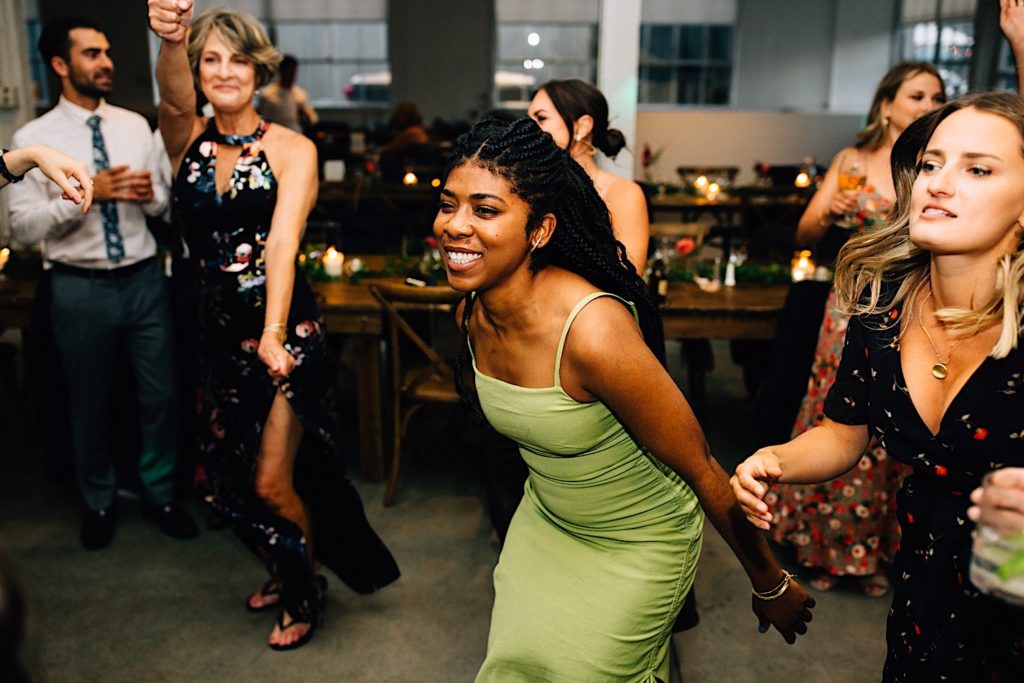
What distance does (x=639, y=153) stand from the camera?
35.7ft

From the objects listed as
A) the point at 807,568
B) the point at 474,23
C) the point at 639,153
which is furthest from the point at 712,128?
the point at 807,568

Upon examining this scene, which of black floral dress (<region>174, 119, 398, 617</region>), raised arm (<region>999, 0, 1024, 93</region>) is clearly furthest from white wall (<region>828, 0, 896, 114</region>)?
black floral dress (<region>174, 119, 398, 617</region>)

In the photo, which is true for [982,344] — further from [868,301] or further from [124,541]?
[124,541]

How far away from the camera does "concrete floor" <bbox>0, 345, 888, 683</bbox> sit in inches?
98.0

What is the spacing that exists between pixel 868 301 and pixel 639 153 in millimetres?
9702

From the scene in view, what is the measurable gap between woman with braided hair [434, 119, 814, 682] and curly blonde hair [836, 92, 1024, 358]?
15.0 inches

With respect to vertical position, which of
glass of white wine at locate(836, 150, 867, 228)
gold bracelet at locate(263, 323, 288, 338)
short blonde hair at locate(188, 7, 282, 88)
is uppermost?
short blonde hair at locate(188, 7, 282, 88)

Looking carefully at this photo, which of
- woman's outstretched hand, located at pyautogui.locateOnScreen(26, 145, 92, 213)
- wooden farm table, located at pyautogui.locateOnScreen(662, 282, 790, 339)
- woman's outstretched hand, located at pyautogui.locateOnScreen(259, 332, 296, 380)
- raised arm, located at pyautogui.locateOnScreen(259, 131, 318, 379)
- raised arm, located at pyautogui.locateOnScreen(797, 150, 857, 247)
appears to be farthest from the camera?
wooden farm table, located at pyautogui.locateOnScreen(662, 282, 790, 339)

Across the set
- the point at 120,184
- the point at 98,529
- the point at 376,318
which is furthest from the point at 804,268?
the point at 98,529

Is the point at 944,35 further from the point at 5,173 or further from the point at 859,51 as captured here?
the point at 5,173

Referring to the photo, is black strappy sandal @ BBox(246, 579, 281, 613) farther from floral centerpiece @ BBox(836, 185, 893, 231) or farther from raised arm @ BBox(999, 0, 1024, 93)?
raised arm @ BBox(999, 0, 1024, 93)

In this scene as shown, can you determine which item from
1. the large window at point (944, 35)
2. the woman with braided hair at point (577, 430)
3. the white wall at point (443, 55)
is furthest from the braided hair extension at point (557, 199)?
the white wall at point (443, 55)

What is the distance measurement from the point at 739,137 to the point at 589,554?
411 inches

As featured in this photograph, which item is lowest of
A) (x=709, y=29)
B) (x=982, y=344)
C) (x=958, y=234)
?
(x=982, y=344)
